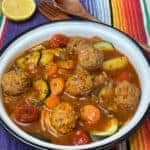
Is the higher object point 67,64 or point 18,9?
point 18,9

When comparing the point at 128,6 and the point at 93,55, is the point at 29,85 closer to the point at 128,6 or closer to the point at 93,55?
the point at 93,55

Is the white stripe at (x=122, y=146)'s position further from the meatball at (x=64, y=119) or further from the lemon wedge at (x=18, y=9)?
the lemon wedge at (x=18, y=9)

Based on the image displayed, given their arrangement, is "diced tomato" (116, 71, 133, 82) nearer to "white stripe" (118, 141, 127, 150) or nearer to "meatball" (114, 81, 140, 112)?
"meatball" (114, 81, 140, 112)

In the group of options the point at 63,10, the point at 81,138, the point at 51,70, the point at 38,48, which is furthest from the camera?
the point at 63,10

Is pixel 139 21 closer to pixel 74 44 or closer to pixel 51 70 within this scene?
pixel 74 44

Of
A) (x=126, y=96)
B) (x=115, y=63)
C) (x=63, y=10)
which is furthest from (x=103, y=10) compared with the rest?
(x=126, y=96)

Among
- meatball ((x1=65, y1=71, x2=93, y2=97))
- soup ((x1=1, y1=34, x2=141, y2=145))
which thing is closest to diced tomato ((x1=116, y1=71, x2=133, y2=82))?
soup ((x1=1, y1=34, x2=141, y2=145))

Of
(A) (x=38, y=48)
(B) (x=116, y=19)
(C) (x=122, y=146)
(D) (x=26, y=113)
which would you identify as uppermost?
(B) (x=116, y=19)
